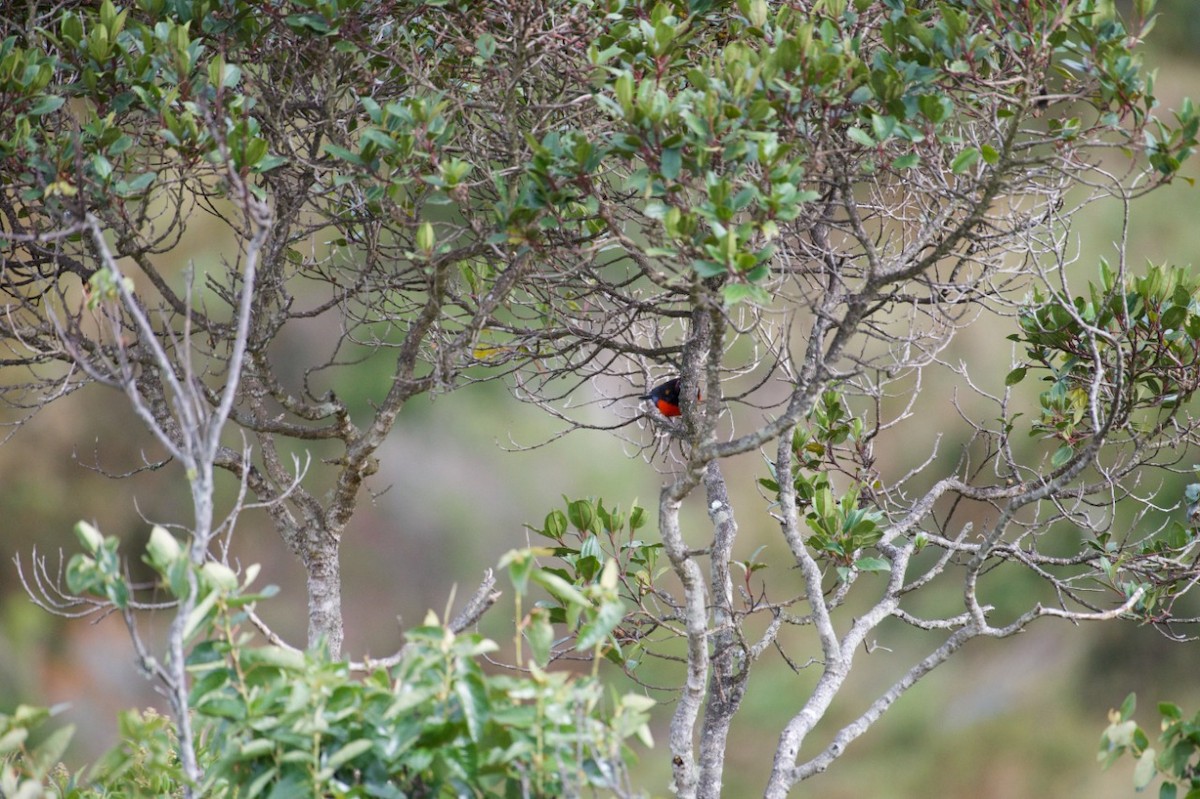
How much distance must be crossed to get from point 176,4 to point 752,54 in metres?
1.64

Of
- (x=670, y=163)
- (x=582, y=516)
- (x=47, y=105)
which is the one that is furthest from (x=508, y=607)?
(x=670, y=163)

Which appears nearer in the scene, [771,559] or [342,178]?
[342,178]

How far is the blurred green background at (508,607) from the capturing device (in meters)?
7.78

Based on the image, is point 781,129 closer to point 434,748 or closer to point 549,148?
point 549,148

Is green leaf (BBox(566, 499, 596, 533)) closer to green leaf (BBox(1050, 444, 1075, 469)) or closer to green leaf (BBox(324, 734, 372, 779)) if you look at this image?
green leaf (BBox(1050, 444, 1075, 469))

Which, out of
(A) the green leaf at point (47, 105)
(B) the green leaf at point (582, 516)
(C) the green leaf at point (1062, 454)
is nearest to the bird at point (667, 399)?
(B) the green leaf at point (582, 516)

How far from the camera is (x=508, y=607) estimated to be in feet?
27.5

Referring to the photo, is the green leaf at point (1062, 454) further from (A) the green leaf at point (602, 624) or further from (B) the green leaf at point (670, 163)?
(A) the green leaf at point (602, 624)

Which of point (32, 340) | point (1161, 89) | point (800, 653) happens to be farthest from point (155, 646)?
point (1161, 89)

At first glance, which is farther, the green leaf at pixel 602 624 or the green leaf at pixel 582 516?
the green leaf at pixel 582 516

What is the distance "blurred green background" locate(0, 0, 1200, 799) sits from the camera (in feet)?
25.5

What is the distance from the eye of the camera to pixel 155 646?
8352mm

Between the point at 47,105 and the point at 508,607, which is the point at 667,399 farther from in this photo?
the point at 508,607

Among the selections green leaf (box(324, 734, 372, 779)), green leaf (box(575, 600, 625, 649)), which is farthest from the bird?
green leaf (box(324, 734, 372, 779))
